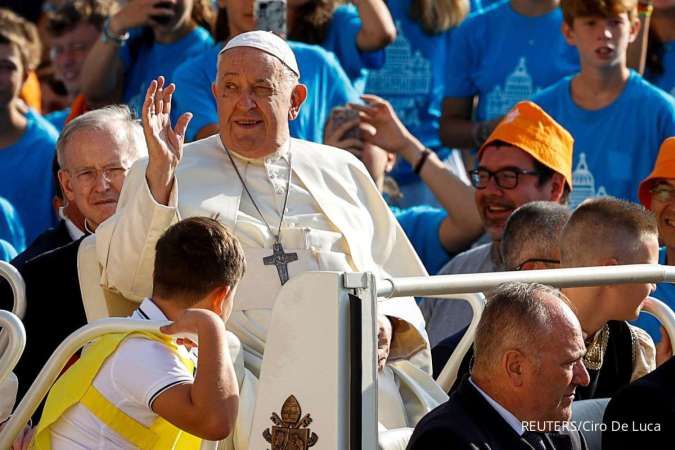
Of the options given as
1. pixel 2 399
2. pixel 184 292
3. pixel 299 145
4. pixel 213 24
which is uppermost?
pixel 213 24

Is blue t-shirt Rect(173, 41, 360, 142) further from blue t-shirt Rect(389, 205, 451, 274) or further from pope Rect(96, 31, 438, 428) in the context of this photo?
pope Rect(96, 31, 438, 428)

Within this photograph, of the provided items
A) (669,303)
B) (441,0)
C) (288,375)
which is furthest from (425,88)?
(288,375)

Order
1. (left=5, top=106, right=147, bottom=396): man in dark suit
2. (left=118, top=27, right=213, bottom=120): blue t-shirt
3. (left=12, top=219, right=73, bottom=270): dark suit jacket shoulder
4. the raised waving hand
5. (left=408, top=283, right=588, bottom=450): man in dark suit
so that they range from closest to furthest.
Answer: (left=408, top=283, right=588, bottom=450): man in dark suit
the raised waving hand
(left=5, top=106, right=147, bottom=396): man in dark suit
(left=12, top=219, right=73, bottom=270): dark suit jacket shoulder
(left=118, top=27, right=213, bottom=120): blue t-shirt

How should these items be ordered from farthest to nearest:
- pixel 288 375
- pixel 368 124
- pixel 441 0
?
pixel 441 0
pixel 368 124
pixel 288 375

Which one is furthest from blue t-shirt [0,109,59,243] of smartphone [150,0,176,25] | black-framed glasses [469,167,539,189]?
black-framed glasses [469,167,539,189]

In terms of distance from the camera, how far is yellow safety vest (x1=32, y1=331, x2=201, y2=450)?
4559 millimetres

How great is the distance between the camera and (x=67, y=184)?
6.31 meters

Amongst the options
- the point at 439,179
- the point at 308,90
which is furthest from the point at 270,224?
the point at 308,90

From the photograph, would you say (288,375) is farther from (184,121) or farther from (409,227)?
(409,227)

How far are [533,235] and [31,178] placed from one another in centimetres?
363

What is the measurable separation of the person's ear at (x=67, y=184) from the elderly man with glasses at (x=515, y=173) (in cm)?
169

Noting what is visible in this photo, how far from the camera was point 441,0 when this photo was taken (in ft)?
30.4

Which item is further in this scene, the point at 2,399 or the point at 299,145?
the point at 299,145

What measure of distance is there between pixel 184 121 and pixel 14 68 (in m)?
3.68
